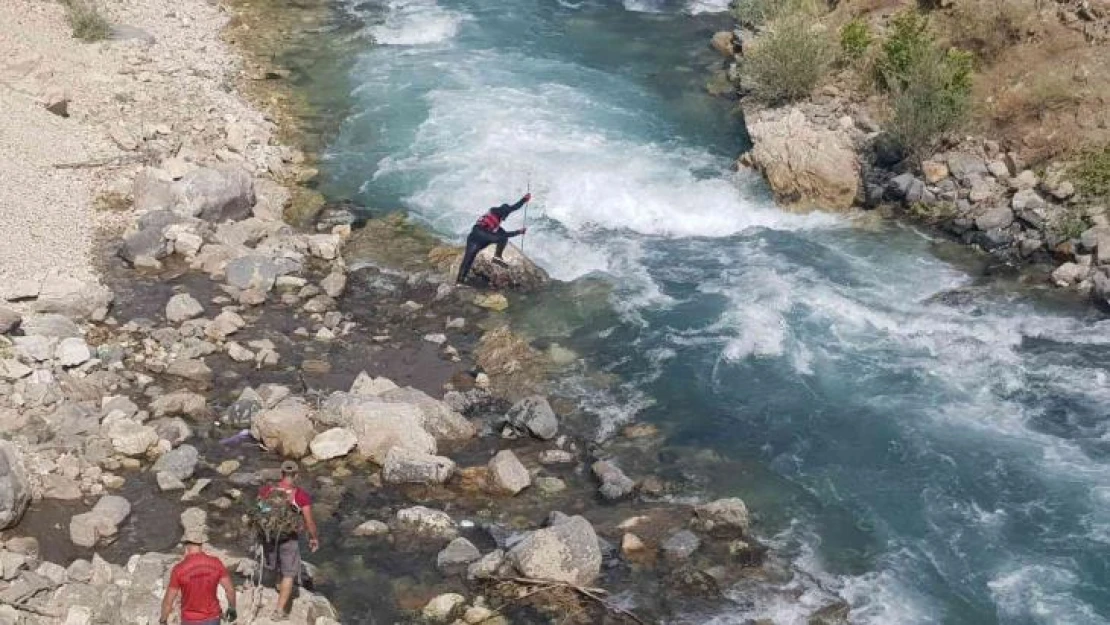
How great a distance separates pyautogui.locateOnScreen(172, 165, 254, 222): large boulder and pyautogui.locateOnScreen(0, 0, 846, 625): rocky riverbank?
47 millimetres

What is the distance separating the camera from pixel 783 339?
17859 mm

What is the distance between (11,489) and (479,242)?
8510 mm

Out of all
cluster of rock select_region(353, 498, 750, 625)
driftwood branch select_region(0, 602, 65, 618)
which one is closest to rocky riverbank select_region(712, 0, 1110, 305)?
cluster of rock select_region(353, 498, 750, 625)

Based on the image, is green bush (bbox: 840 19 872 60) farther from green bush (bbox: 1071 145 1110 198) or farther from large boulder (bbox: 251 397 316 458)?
large boulder (bbox: 251 397 316 458)

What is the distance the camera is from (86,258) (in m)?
18.6

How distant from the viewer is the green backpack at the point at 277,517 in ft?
36.9

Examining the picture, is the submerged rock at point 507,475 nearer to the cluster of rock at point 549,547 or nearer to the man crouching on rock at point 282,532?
the cluster of rock at point 549,547

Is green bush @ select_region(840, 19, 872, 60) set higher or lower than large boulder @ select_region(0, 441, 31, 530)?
higher

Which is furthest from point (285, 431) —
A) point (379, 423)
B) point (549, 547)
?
point (549, 547)

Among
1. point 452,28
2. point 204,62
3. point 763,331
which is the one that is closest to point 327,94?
point 204,62

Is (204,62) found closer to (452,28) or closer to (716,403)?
(452,28)

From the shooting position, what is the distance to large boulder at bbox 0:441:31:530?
12375mm

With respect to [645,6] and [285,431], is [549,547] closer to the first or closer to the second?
[285,431]

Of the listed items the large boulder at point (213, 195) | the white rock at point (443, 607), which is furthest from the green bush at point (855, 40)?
the white rock at point (443, 607)
